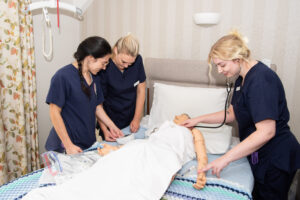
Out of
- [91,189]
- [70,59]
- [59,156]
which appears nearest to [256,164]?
[91,189]

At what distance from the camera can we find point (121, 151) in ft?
3.92

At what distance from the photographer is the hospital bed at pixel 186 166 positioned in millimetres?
1214

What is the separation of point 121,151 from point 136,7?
1887mm

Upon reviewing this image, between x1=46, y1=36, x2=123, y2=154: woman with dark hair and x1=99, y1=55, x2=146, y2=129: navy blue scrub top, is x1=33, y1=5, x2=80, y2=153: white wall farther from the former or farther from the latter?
x1=46, y1=36, x2=123, y2=154: woman with dark hair

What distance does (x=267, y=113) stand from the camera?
4.09 ft

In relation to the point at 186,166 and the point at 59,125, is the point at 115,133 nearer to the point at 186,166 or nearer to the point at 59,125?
the point at 59,125

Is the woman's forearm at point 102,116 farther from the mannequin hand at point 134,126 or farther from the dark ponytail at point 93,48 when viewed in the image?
the dark ponytail at point 93,48

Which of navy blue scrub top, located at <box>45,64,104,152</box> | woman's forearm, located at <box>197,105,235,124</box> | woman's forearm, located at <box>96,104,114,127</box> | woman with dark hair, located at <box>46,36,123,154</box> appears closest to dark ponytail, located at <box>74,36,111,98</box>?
woman with dark hair, located at <box>46,36,123,154</box>

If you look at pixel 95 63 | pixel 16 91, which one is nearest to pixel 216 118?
pixel 95 63

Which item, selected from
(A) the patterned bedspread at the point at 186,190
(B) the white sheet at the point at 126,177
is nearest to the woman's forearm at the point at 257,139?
(A) the patterned bedspread at the point at 186,190

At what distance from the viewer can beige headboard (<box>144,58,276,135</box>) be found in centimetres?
220

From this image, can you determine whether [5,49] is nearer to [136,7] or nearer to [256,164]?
[136,7]

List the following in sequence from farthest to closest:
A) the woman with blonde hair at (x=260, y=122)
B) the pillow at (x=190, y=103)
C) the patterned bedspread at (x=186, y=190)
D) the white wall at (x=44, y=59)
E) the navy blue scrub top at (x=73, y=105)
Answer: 1. the white wall at (x=44, y=59)
2. the pillow at (x=190, y=103)
3. the navy blue scrub top at (x=73, y=105)
4. the woman with blonde hair at (x=260, y=122)
5. the patterned bedspread at (x=186, y=190)

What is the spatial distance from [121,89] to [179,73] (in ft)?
1.91
